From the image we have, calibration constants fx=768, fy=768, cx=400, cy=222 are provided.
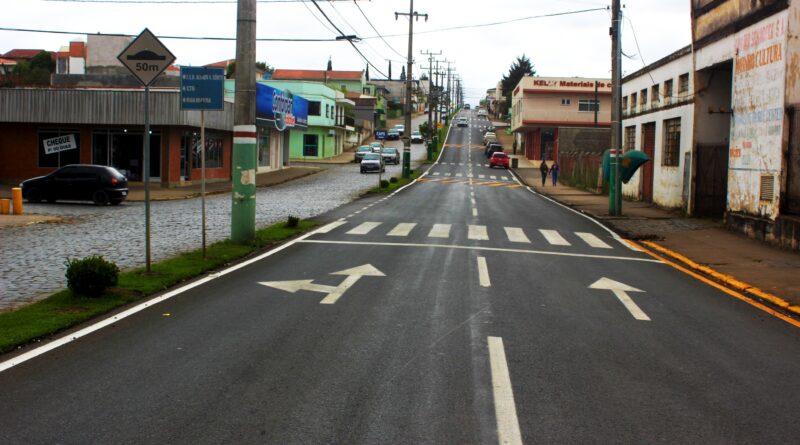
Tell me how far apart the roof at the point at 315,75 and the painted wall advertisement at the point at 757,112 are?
10492 cm

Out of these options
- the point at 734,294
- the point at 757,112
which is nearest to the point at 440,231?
the point at 757,112

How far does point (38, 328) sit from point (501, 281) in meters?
6.67

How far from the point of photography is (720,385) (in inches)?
259

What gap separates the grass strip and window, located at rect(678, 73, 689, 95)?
1867 centimetres

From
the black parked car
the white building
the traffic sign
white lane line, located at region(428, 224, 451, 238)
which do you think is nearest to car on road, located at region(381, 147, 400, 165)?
the white building

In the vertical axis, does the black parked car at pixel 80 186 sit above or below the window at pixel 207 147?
below

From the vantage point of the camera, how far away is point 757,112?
19.7 metres

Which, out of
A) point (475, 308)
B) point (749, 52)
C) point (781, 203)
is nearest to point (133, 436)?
point (475, 308)

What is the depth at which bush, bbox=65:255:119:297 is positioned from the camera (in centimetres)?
952

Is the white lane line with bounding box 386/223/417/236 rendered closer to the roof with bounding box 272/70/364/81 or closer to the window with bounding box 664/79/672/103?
the window with bounding box 664/79/672/103

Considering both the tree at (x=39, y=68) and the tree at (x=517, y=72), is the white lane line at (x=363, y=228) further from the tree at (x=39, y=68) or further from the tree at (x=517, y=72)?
the tree at (x=517, y=72)

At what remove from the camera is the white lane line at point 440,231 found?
18.8m

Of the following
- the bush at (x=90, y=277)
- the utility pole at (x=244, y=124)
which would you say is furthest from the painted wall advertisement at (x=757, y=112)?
the bush at (x=90, y=277)

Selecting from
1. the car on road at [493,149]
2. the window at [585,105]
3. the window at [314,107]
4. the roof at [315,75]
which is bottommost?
the car on road at [493,149]
